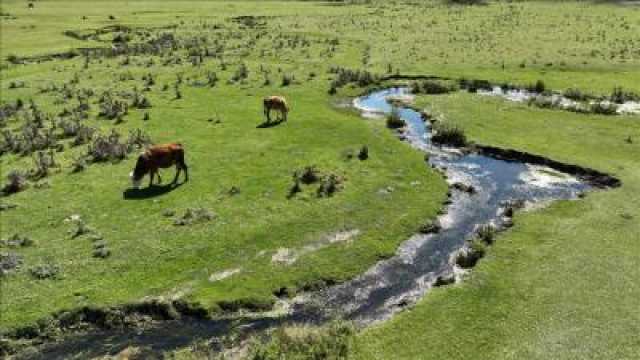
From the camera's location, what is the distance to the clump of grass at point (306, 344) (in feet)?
76.8

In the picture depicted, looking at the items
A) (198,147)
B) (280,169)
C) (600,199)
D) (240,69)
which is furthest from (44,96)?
(600,199)

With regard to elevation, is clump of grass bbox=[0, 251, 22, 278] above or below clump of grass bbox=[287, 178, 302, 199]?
below

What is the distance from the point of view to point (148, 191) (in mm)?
38500

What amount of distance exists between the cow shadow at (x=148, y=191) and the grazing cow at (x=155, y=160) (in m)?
0.46

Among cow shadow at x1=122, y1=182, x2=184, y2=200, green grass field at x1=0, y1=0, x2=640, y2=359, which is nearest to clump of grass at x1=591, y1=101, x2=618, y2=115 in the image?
green grass field at x1=0, y1=0, x2=640, y2=359

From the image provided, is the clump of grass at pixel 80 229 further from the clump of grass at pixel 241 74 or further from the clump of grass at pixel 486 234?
the clump of grass at pixel 241 74

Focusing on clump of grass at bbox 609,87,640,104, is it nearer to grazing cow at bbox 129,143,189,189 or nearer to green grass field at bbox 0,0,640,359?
green grass field at bbox 0,0,640,359

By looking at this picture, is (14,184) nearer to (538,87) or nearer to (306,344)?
(306,344)

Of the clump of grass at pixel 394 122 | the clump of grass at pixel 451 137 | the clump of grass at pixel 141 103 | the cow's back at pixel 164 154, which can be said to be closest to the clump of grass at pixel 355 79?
the clump of grass at pixel 394 122

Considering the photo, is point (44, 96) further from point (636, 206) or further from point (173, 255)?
point (636, 206)

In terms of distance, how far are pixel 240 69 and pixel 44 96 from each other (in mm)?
18499

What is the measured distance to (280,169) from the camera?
41.1m

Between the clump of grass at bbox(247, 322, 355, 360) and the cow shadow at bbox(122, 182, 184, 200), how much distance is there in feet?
50.5

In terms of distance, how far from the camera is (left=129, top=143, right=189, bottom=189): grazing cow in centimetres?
3816
